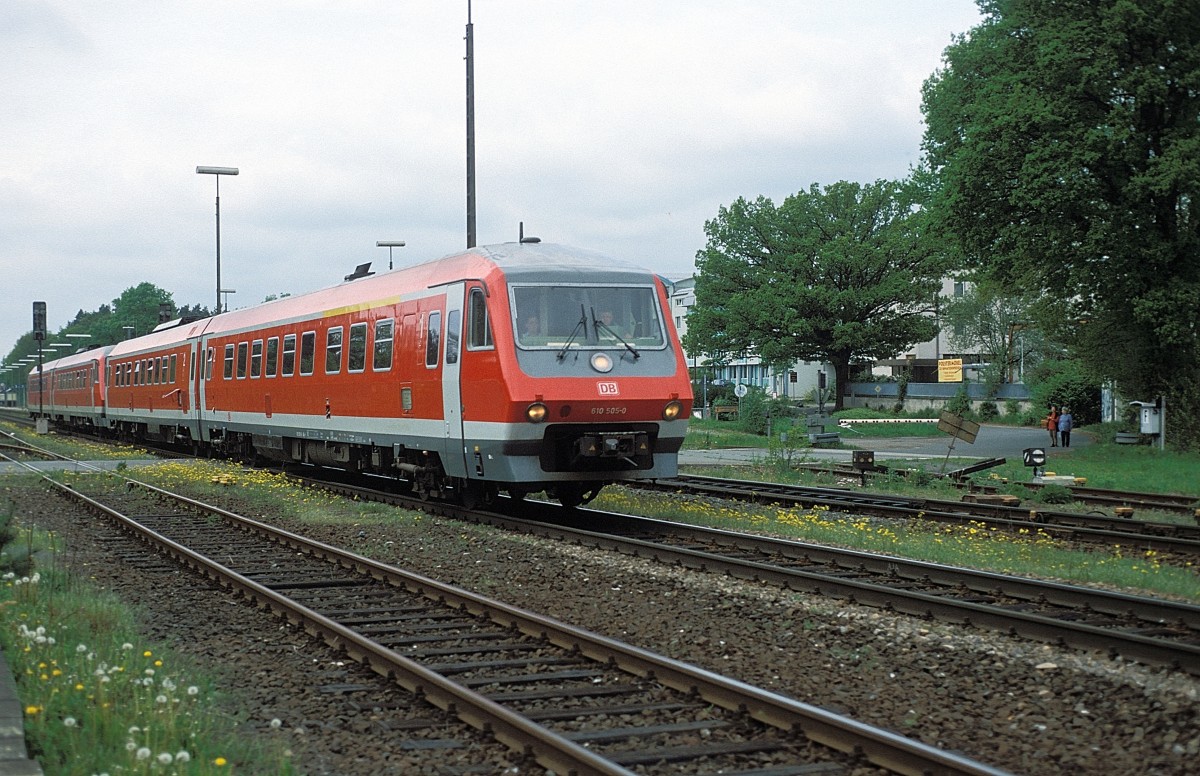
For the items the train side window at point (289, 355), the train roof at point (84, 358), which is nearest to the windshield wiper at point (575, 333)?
the train side window at point (289, 355)

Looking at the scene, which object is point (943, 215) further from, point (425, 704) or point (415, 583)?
point (425, 704)

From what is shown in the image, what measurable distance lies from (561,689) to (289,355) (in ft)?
52.9

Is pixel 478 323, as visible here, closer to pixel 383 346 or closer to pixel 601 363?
pixel 601 363

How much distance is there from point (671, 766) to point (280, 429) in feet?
59.1

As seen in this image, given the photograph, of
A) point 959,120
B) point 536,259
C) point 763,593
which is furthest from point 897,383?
point 763,593

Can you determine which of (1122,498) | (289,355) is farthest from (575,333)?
(1122,498)

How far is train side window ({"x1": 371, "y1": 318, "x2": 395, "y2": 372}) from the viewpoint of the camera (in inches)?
693

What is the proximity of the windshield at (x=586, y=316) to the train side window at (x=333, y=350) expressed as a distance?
5769 mm

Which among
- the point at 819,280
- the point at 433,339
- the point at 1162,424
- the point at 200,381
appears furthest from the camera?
the point at 819,280

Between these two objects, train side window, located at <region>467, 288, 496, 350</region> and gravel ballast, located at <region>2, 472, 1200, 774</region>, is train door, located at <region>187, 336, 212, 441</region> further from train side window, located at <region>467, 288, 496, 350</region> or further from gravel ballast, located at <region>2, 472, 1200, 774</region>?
gravel ballast, located at <region>2, 472, 1200, 774</region>

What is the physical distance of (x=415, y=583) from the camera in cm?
1060

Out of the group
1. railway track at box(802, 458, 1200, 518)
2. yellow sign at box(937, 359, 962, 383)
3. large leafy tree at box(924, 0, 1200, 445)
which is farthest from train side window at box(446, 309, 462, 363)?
yellow sign at box(937, 359, 962, 383)

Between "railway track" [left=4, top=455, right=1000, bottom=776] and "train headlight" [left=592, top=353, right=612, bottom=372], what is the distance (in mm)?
4090

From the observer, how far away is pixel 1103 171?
29.6 metres
